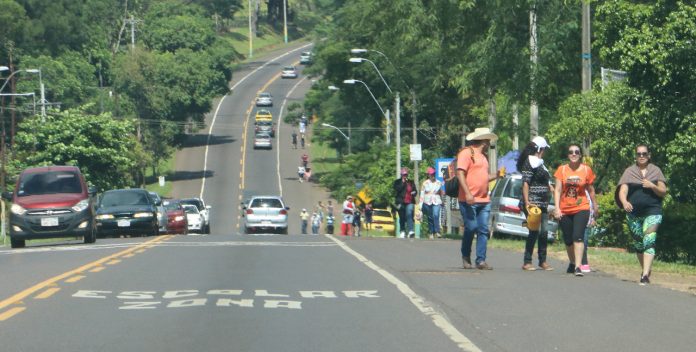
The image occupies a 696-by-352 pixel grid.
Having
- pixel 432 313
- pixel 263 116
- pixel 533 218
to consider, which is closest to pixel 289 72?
pixel 263 116

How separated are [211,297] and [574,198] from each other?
5.58 metres

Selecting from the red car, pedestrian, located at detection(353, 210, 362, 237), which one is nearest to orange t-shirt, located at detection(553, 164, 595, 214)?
the red car

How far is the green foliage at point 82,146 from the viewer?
213ft

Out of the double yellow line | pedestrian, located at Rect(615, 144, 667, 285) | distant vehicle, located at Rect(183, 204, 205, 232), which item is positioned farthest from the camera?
distant vehicle, located at Rect(183, 204, 205, 232)

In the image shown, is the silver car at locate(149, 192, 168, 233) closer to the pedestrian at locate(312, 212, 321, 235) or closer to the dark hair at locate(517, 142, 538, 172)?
the pedestrian at locate(312, 212, 321, 235)

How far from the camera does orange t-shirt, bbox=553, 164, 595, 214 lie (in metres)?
18.3

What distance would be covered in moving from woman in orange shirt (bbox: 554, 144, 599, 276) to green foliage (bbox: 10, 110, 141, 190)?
47889 mm

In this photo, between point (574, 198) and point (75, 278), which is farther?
point (574, 198)

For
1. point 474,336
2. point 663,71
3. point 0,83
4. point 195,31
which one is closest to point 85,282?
point 474,336

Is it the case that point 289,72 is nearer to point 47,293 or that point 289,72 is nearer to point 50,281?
point 50,281

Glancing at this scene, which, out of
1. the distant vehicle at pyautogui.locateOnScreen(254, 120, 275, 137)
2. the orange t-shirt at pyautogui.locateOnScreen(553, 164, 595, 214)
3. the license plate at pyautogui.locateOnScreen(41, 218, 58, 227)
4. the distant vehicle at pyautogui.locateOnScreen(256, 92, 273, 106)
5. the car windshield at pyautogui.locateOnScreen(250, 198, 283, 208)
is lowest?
the car windshield at pyautogui.locateOnScreen(250, 198, 283, 208)

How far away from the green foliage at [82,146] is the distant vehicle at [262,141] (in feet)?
133

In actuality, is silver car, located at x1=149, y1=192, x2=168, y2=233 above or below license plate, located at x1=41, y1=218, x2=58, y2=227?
below

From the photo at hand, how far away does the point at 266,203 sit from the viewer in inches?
1972
